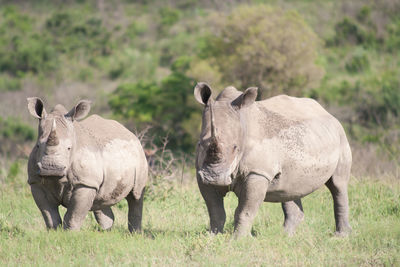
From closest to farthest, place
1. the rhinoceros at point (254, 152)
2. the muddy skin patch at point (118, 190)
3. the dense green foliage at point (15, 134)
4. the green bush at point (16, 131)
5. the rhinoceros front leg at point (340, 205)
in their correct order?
1. the rhinoceros at point (254, 152)
2. the muddy skin patch at point (118, 190)
3. the rhinoceros front leg at point (340, 205)
4. the dense green foliage at point (15, 134)
5. the green bush at point (16, 131)

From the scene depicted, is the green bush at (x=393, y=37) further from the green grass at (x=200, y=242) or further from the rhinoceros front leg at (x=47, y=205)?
the rhinoceros front leg at (x=47, y=205)

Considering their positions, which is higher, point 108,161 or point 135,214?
point 108,161

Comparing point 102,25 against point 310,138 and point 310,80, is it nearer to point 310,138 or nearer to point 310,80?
point 310,80

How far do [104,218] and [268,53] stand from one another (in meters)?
21.9

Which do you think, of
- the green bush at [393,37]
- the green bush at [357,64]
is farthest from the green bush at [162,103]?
the green bush at [393,37]

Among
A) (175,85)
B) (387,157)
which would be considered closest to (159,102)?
(175,85)

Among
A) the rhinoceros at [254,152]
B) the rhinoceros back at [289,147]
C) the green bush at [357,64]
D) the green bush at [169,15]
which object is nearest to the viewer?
the rhinoceros at [254,152]

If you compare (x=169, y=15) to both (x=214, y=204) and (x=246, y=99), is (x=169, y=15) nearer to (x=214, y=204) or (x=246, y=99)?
(x=246, y=99)

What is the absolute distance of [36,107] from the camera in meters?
6.92

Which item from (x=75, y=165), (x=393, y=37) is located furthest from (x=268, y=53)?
(x=75, y=165)

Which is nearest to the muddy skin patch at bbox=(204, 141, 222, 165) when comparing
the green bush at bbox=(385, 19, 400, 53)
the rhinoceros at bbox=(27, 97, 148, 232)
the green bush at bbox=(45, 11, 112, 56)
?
the rhinoceros at bbox=(27, 97, 148, 232)

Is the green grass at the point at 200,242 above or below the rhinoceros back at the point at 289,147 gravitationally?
below

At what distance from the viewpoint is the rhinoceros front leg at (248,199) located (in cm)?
645

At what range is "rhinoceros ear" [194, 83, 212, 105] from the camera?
6508 mm
